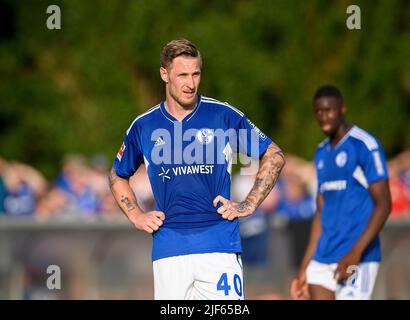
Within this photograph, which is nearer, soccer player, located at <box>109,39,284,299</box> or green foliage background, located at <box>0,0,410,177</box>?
soccer player, located at <box>109,39,284,299</box>

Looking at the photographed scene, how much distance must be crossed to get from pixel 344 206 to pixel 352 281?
2.07ft

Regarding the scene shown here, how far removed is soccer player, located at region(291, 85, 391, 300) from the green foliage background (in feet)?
38.1

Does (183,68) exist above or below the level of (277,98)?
below

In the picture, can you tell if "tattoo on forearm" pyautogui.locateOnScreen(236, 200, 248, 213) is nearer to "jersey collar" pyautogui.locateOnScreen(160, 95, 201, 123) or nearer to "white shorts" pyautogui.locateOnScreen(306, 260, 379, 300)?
"jersey collar" pyautogui.locateOnScreen(160, 95, 201, 123)

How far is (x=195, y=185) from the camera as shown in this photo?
24.2 feet

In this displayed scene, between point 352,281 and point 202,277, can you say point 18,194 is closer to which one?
point 352,281

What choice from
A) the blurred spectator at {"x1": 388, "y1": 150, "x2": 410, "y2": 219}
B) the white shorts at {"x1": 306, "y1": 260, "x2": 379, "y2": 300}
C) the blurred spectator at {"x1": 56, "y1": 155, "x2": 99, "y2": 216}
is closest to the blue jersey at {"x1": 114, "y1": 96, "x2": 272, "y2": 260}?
the white shorts at {"x1": 306, "y1": 260, "x2": 379, "y2": 300}

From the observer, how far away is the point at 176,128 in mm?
7492

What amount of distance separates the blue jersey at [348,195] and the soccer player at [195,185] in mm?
1997

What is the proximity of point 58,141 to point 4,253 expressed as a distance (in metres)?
10.9

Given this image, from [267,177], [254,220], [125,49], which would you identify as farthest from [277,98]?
[267,177]

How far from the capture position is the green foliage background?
21375 millimetres

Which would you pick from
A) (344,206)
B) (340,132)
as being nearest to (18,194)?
(340,132)
